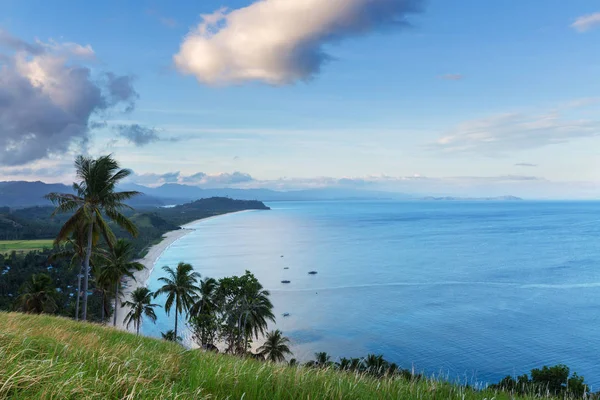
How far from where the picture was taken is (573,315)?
204ft

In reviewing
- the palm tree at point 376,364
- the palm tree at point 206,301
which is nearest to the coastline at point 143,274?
the palm tree at point 206,301

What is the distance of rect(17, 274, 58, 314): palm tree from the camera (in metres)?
30.1

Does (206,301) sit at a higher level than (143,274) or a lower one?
higher

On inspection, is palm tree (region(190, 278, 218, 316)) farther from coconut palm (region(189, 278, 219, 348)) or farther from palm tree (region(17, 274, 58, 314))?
palm tree (region(17, 274, 58, 314))

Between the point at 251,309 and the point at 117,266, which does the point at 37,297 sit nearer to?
the point at 117,266

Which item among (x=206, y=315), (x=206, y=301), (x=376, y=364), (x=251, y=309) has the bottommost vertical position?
(x=376, y=364)

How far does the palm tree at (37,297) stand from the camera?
3010 cm

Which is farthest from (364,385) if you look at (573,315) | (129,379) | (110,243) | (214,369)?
(573,315)

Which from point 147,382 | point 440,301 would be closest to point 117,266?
point 147,382

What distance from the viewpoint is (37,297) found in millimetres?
30484

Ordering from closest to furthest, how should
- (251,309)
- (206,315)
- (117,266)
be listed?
(117,266) < (251,309) < (206,315)

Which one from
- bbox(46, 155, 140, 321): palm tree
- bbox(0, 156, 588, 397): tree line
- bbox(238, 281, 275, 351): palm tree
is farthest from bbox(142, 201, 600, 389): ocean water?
bbox(46, 155, 140, 321): palm tree

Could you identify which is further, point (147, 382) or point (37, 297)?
point (37, 297)

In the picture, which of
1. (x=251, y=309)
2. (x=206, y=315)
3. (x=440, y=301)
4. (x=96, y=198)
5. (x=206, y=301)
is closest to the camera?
(x=96, y=198)
